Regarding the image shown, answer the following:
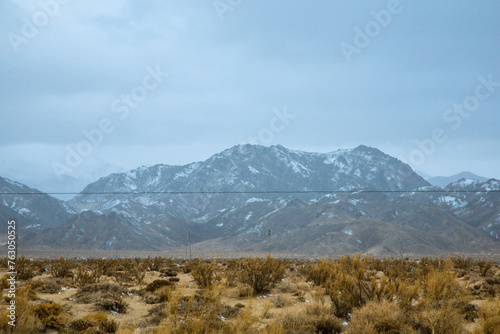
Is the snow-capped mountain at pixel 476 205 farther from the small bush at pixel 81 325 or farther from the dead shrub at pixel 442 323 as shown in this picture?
the small bush at pixel 81 325

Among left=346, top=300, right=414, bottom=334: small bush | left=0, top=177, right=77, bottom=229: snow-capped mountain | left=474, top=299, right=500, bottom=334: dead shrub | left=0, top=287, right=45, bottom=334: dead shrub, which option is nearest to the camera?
left=0, top=287, right=45, bottom=334: dead shrub

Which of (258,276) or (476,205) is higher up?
(476,205)

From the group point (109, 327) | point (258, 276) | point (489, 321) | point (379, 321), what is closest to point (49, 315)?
point (109, 327)

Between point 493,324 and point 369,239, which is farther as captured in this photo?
point 369,239

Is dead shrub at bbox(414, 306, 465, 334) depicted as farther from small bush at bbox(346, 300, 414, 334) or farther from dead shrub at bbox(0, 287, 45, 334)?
dead shrub at bbox(0, 287, 45, 334)

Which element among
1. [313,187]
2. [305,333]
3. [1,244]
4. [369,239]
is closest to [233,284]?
[305,333]

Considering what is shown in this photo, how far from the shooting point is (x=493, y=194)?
383 feet

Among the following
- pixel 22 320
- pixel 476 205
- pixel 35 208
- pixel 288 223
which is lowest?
pixel 288 223

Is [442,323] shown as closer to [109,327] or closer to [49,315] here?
[109,327]

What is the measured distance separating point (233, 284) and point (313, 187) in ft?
597

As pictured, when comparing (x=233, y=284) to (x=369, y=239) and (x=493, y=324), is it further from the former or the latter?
(x=369, y=239)

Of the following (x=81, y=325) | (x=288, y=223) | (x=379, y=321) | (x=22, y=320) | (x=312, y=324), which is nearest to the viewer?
(x=22, y=320)

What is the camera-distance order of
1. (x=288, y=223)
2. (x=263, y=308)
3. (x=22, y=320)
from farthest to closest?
(x=288, y=223)
(x=263, y=308)
(x=22, y=320)

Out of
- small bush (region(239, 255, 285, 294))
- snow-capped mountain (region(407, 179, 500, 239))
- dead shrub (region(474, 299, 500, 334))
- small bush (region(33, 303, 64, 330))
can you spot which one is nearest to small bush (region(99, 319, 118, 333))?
small bush (region(33, 303, 64, 330))
